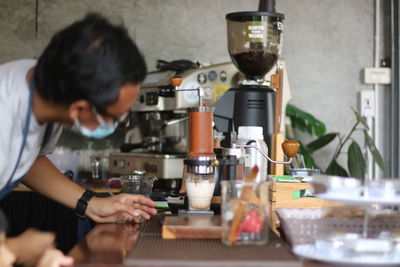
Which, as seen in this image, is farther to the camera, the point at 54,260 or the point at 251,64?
the point at 251,64

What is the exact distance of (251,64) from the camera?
8.36 ft

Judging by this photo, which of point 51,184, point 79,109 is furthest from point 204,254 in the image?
point 51,184

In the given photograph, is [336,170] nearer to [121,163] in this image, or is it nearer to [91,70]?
[121,163]

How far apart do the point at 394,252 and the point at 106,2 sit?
355 cm

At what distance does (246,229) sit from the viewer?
1493 mm

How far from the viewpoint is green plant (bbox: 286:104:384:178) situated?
Result: 4.00 metres

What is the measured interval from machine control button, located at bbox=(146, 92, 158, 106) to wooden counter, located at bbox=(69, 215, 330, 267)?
2115 millimetres

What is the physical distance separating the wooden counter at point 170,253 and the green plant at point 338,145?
2.36 meters

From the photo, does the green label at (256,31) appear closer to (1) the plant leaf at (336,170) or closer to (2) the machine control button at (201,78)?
(2) the machine control button at (201,78)

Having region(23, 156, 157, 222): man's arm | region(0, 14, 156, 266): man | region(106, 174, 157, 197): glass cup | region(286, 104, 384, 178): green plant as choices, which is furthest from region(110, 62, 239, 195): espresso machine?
region(0, 14, 156, 266): man

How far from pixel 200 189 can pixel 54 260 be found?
0.67 meters

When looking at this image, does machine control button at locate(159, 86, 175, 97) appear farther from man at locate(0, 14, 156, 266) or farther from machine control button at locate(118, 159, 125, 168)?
man at locate(0, 14, 156, 266)

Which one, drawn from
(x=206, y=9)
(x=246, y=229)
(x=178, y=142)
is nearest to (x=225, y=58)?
(x=206, y=9)

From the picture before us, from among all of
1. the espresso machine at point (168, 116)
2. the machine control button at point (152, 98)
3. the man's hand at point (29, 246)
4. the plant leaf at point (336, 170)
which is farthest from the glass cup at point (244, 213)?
the plant leaf at point (336, 170)
